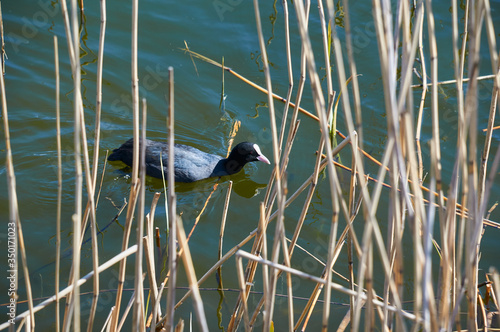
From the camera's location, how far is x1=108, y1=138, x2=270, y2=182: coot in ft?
15.9

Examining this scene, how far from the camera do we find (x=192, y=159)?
4.99 metres

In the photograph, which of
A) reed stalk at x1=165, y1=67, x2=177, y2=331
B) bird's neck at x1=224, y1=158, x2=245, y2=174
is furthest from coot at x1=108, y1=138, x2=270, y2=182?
reed stalk at x1=165, y1=67, x2=177, y2=331

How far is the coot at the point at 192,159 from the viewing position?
4859 mm

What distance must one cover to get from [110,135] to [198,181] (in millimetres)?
976

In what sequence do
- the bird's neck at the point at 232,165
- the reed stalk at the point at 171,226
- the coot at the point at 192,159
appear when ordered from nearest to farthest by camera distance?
the reed stalk at the point at 171,226
the coot at the point at 192,159
the bird's neck at the point at 232,165

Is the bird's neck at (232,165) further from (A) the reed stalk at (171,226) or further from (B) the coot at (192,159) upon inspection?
(A) the reed stalk at (171,226)

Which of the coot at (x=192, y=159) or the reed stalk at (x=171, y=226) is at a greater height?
the coot at (x=192, y=159)

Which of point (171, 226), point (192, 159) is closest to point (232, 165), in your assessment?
point (192, 159)

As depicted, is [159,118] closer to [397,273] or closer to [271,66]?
[271,66]

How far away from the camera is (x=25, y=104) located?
5.30 metres

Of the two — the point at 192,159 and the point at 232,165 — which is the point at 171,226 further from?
the point at 232,165

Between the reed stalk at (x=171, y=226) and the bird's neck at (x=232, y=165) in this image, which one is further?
the bird's neck at (x=232, y=165)

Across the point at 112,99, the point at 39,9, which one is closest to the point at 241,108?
the point at 112,99

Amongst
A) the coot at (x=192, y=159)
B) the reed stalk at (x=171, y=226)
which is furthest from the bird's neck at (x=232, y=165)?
the reed stalk at (x=171, y=226)
